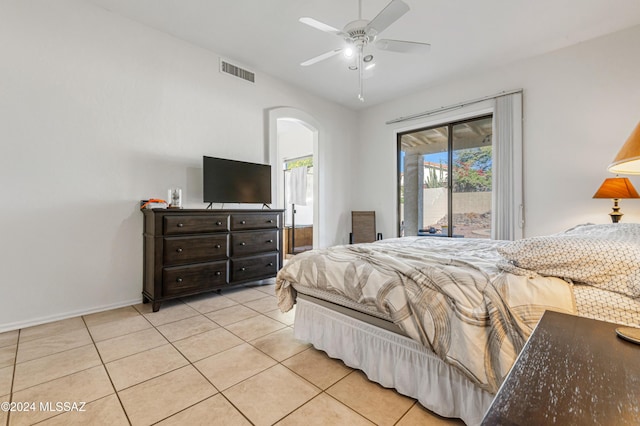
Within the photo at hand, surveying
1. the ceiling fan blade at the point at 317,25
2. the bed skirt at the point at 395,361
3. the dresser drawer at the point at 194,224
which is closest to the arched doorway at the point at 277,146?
the dresser drawer at the point at 194,224

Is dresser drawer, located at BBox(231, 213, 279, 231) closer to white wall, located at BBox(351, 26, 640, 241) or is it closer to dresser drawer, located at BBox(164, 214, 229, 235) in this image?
dresser drawer, located at BBox(164, 214, 229, 235)

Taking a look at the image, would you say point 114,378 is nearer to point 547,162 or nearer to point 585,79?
point 547,162

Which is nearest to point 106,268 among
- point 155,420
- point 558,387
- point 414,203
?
point 155,420

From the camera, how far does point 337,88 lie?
15.0 ft

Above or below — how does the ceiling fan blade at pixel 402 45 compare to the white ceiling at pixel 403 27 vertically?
below

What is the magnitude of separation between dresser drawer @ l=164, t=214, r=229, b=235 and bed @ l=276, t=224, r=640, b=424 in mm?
1732

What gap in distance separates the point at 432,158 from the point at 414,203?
821 millimetres

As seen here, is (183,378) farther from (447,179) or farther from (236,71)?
(447,179)

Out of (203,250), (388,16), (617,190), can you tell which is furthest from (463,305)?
(617,190)

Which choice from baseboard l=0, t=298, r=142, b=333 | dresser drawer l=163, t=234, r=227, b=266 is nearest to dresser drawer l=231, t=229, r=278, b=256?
dresser drawer l=163, t=234, r=227, b=266

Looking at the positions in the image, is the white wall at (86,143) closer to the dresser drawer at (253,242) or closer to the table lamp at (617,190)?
the dresser drawer at (253,242)

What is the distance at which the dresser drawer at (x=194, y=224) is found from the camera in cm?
277

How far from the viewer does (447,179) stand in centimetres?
448

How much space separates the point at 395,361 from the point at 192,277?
2253 mm
